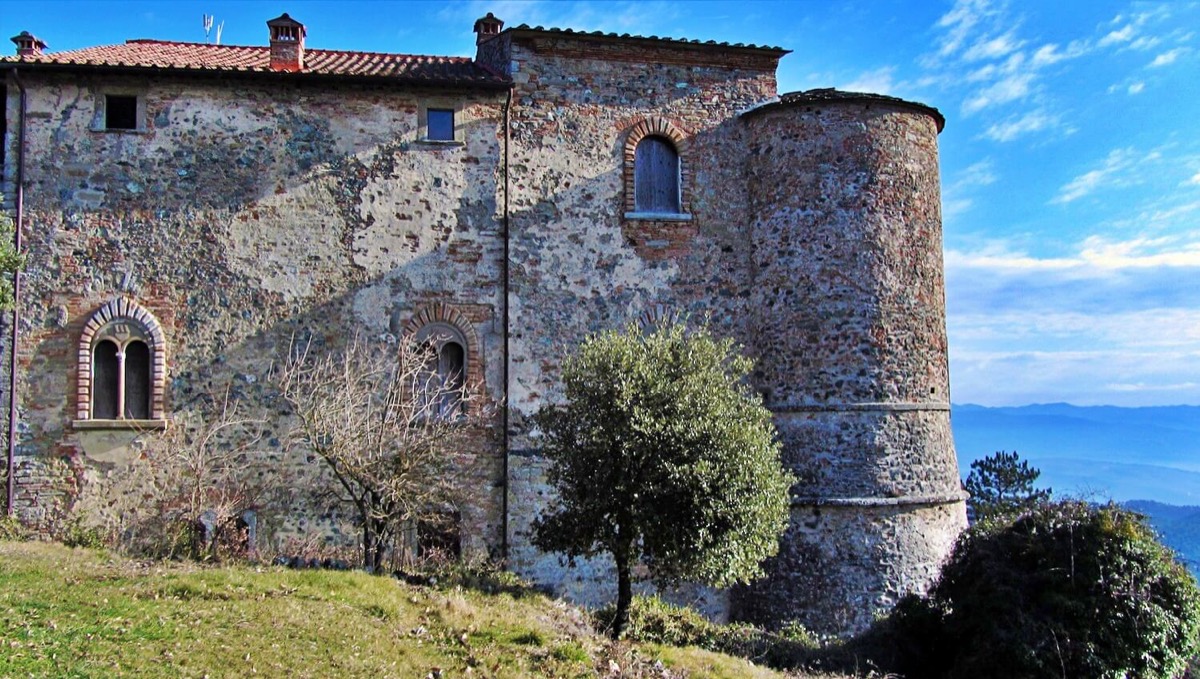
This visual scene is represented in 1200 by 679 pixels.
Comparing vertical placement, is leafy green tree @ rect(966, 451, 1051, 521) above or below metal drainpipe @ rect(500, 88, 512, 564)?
below

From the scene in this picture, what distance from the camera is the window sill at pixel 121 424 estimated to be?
47.1ft

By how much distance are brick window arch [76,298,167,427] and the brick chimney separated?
18.2 ft

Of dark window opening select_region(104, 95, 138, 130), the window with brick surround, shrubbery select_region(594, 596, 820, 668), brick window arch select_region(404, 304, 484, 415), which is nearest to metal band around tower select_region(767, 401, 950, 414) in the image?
shrubbery select_region(594, 596, 820, 668)

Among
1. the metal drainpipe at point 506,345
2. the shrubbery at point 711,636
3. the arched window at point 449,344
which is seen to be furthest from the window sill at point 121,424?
the shrubbery at point 711,636

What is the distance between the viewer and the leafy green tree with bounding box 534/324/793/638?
11.6 metres

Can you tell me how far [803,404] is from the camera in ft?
51.3

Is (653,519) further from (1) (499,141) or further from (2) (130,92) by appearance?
(2) (130,92)

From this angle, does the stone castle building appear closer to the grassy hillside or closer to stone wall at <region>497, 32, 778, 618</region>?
stone wall at <region>497, 32, 778, 618</region>

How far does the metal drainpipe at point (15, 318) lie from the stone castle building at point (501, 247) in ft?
0.16

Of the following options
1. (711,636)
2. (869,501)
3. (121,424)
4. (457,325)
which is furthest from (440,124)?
(869,501)

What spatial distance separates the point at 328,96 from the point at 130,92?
359cm

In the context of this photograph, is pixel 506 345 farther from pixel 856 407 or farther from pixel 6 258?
pixel 6 258

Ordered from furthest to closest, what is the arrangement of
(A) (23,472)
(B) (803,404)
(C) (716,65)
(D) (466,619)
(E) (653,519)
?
(C) (716,65) < (B) (803,404) < (A) (23,472) < (E) (653,519) < (D) (466,619)

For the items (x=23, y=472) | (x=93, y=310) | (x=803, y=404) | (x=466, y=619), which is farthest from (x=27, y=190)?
(x=803, y=404)
